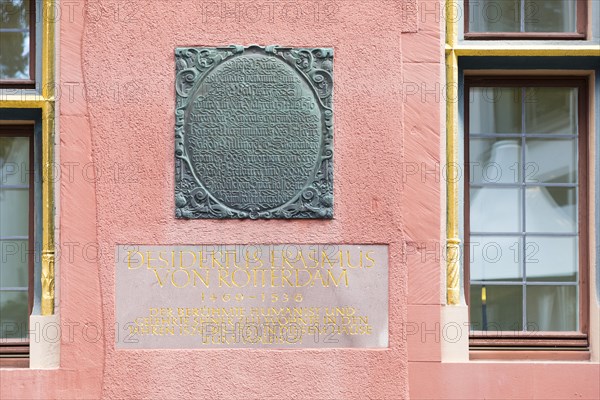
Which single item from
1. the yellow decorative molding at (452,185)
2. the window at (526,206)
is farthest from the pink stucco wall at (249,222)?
the window at (526,206)

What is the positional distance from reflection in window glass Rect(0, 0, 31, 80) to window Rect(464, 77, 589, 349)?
9.57 ft

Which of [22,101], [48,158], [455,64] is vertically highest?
[455,64]

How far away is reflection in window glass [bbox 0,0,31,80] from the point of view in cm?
651

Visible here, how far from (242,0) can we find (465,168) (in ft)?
5.86

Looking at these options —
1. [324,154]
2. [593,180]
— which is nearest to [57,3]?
[324,154]

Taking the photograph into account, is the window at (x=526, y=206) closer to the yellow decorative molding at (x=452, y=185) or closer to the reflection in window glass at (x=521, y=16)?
the yellow decorative molding at (x=452, y=185)

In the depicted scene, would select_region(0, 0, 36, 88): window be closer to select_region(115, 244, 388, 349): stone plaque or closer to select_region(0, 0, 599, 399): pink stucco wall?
select_region(0, 0, 599, 399): pink stucco wall

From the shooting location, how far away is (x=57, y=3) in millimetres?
6254

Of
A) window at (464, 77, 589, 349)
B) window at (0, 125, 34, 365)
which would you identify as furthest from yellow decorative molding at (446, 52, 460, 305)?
window at (0, 125, 34, 365)

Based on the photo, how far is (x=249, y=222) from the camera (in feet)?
20.3

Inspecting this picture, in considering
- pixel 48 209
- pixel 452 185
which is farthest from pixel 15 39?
pixel 452 185

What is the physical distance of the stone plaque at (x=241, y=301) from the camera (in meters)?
6.10

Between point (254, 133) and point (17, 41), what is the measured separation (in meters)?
1.72

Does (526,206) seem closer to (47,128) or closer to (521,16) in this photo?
(521,16)
